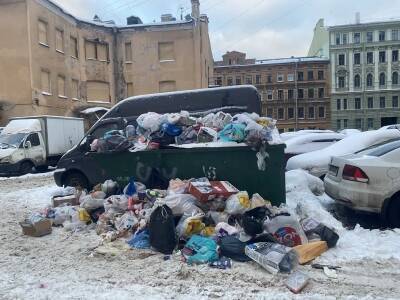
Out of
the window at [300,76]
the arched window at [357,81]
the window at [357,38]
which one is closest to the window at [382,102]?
the arched window at [357,81]

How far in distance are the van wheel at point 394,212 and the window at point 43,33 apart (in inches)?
969

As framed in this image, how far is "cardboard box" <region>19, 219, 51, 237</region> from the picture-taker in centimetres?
659

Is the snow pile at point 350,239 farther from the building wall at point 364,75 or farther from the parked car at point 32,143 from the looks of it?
the building wall at point 364,75

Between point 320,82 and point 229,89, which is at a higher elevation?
point 320,82

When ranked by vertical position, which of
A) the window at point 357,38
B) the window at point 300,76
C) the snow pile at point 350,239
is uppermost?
the window at point 357,38

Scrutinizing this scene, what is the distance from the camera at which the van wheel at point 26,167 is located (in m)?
17.2

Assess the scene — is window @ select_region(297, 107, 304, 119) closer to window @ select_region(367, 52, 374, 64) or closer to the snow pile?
window @ select_region(367, 52, 374, 64)

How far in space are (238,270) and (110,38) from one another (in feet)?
103

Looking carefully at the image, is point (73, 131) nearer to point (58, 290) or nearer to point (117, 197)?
point (117, 197)

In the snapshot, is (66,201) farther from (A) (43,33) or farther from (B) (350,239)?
(A) (43,33)

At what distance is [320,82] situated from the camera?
232 ft

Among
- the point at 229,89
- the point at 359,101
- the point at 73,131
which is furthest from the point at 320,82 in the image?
the point at 229,89

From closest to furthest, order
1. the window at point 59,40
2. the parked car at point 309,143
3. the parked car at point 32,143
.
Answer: the parked car at point 309,143 < the parked car at point 32,143 < the window at point 59,40

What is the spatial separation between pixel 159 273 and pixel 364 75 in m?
71.5
